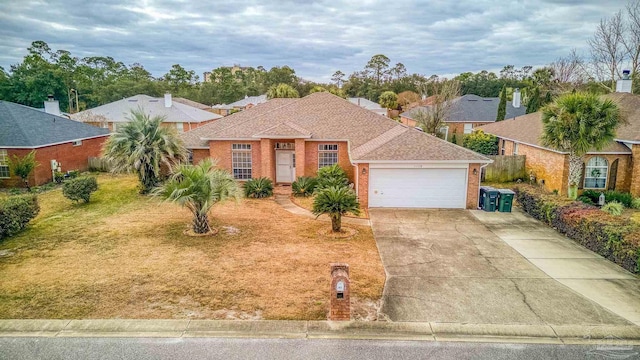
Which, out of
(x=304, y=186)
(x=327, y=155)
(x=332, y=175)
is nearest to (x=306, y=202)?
(x=304, y=186)

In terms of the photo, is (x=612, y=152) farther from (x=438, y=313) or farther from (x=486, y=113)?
(x=486, y=113)

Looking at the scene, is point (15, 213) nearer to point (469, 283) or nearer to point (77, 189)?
point (77, 189)

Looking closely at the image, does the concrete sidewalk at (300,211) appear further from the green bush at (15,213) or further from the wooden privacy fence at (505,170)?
the wooden privacy fence at (505,170)

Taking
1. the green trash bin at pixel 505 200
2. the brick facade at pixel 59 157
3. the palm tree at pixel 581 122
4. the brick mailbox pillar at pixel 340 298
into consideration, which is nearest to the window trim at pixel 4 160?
the brick facade at pixel 59 157

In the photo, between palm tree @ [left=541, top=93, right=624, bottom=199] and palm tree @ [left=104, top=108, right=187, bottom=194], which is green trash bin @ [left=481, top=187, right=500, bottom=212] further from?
palm tree @ [left=104, top=108, right=187, bottom=194]

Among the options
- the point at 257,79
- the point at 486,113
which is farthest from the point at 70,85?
the point at 486,113
